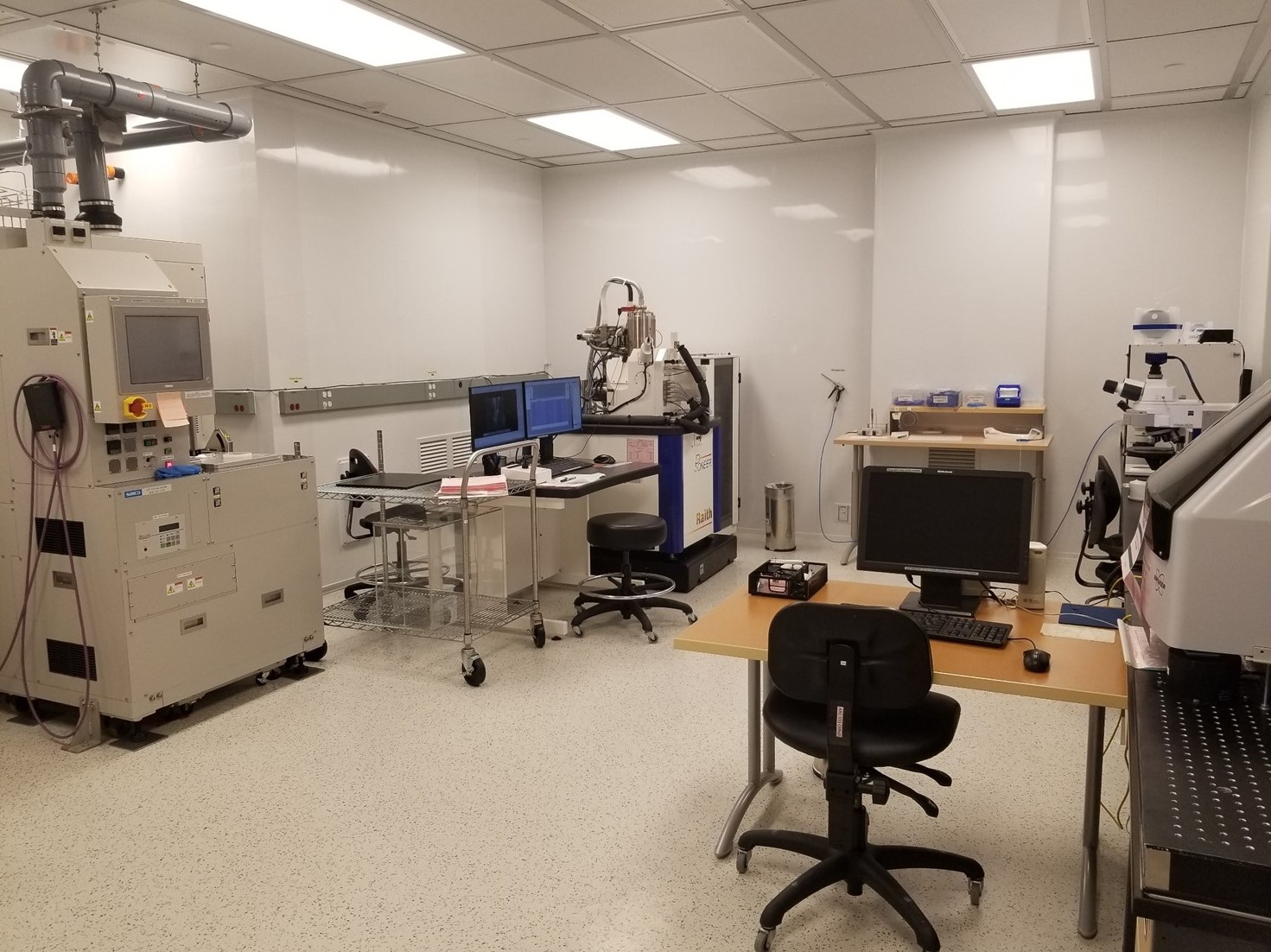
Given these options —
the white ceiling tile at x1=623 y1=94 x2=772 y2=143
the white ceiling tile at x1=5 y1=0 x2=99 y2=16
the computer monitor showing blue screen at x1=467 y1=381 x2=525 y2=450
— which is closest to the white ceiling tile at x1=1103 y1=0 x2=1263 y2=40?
the white ceiling tile at x1=623 y1=94 x2=772 y2=143

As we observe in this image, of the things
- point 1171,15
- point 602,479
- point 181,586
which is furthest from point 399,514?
point 1171,15

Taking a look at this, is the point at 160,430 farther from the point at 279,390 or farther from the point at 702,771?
the point at 702,771

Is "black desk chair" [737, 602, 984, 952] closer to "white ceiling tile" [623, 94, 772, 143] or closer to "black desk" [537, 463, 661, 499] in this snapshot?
"black desk" [537, 463, 661, 499]

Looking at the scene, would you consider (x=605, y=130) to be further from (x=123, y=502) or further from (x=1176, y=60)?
(x=123, y=502)

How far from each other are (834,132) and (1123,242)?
6.22 feet

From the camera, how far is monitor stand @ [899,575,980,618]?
8.74ft

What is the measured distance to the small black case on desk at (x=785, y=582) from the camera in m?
2.82

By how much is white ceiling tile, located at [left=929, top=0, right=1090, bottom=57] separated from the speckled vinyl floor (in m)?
2.76

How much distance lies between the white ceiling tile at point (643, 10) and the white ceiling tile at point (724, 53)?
0.10 metres

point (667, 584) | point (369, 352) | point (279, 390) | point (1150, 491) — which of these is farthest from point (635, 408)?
point (1150, 491)

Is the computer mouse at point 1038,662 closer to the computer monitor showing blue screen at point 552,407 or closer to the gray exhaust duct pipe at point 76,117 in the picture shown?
the computer monitor showing blue screen at point 552,407

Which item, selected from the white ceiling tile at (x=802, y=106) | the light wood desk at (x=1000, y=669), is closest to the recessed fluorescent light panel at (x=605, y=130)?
the white ceiling tile at (x=802, y=106)

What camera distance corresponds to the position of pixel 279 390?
4.89m

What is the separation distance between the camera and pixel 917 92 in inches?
193
